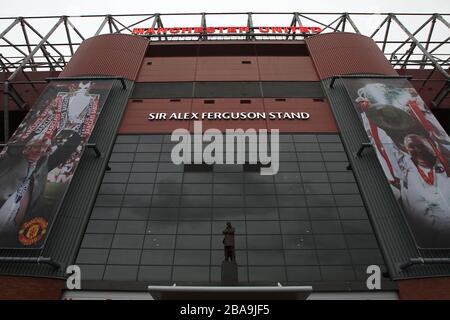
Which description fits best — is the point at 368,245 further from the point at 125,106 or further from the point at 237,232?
the point at 125,106

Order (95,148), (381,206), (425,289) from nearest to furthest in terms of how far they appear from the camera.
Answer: (425,289) → (381,206) → (95,148)

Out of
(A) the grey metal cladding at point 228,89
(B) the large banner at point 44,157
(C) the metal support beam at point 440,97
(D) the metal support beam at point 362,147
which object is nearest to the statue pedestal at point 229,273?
(B) the large banner at point 44,157

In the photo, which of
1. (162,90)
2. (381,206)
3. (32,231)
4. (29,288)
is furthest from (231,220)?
(162,90)

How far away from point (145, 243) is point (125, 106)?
1261 centimetres

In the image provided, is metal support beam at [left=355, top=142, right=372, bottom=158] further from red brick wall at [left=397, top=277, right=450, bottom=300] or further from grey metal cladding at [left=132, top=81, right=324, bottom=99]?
red brick wall at [left=397, top=277, right=450, bottom=300]

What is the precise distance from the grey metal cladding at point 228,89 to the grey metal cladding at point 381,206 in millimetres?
3380

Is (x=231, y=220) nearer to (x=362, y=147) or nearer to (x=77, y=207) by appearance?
(x=77, y=207)

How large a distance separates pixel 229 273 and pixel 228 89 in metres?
17.5

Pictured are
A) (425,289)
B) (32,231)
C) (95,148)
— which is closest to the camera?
(425,289)

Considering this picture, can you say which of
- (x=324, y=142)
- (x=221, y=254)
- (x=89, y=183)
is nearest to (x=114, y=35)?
(x=89, y=183)

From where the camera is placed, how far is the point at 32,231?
64.9 ft

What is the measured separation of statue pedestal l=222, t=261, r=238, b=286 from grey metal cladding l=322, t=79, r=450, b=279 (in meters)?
7.59

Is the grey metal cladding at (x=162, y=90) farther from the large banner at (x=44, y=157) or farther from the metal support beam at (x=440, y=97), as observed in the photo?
the metal support beam at (x=440, y=97)

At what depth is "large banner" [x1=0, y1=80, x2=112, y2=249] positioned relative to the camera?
2012 cm
